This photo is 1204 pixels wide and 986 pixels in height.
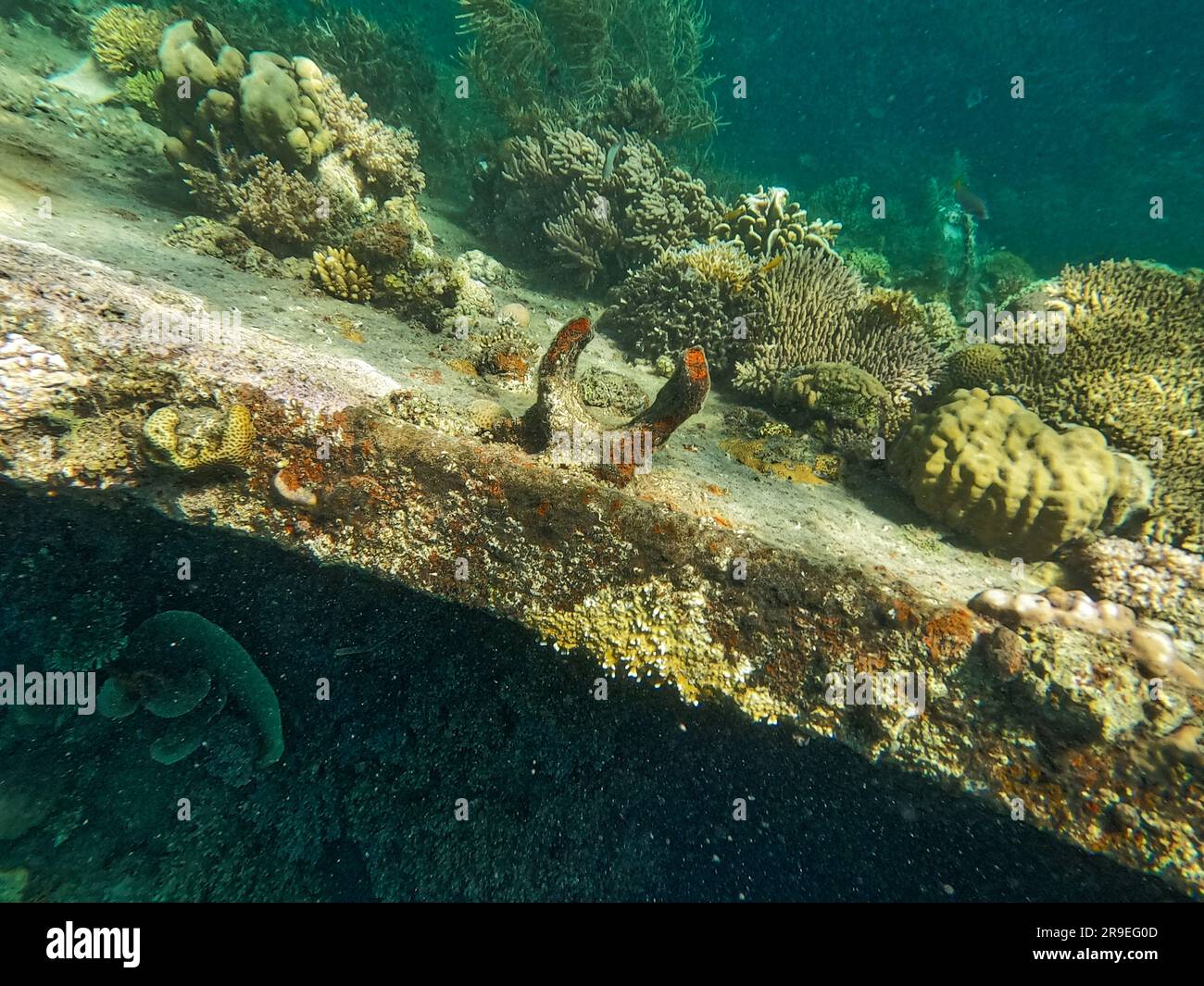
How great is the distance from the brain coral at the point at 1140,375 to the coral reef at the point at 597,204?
186 inches

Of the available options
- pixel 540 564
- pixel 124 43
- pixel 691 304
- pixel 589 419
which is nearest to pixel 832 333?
pixel 691 304

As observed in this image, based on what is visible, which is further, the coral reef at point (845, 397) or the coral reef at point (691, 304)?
the coral reef at point (691, 304)

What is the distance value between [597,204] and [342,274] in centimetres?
414

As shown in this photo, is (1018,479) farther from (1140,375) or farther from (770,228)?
(770,228)

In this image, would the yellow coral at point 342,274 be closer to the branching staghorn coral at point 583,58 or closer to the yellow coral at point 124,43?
the branching staghorn coral at point 583,58

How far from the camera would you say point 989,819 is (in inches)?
118

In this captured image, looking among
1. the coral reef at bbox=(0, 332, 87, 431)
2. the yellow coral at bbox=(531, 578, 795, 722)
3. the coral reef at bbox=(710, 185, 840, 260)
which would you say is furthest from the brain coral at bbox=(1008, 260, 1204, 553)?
the coral reef at bbox=(0, 332, 87, 431)

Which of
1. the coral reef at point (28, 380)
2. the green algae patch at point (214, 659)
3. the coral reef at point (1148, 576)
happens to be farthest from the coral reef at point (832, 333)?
the coral reef at point (28, 380)

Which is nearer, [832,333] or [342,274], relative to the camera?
[342,274]

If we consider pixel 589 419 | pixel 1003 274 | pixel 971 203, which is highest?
pixel 971 203

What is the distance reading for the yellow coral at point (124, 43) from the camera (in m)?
7.18

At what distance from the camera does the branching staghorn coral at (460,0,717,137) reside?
955 cm

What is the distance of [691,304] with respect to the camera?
608 centimetres
